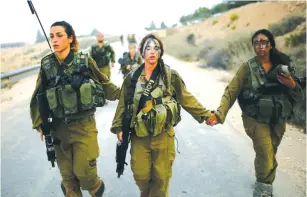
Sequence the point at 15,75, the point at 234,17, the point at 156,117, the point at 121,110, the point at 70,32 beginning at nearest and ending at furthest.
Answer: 1. the point at 156,117
2. the point at 121,110
3. the point at 70,32
4. the point at 15,75
5. the point at 234,17

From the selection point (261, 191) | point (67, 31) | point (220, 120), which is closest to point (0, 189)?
point (67, 31)

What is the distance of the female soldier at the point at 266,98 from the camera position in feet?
12.1

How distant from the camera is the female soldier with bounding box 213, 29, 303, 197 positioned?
3.68m

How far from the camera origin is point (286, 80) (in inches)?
143

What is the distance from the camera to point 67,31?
3316 millimetres

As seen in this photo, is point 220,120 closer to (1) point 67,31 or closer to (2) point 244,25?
(1) point 67,31

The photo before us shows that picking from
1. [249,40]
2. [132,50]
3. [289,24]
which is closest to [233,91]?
[132,50]

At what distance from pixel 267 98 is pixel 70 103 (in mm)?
2318

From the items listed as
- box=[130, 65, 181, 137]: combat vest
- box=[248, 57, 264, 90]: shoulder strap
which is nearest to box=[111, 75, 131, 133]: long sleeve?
box=[130, 65, 181, 137]: combat vest

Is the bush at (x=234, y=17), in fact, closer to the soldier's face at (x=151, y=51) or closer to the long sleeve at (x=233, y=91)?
the long sleeve at (x=233, y=91)

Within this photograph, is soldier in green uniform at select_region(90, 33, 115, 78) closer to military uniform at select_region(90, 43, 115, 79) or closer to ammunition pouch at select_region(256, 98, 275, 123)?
military uniform at select_region(90, 43, 115, 79)

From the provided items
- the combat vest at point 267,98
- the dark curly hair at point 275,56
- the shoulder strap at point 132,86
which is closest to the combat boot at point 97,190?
the shoulder strap at point 132,86

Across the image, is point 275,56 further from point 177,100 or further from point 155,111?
point 155,111

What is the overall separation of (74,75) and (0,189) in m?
2.25
